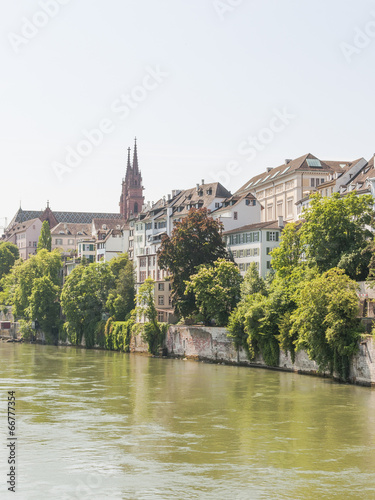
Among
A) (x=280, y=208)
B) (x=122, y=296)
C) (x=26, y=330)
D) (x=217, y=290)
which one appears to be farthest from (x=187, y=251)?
(x=26, y=330)

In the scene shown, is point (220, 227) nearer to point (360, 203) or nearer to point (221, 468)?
point (360, 203)

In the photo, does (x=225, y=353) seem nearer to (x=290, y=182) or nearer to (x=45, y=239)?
(x=290, y=182)

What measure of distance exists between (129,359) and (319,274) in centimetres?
2543

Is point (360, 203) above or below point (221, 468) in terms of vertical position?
above

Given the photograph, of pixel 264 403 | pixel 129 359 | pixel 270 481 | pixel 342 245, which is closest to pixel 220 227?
pixel 129 359

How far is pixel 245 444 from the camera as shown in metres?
36.7

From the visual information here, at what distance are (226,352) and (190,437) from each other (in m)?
37.1

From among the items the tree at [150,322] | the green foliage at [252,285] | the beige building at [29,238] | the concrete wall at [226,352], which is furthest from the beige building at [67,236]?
the green foliage at [252,285]

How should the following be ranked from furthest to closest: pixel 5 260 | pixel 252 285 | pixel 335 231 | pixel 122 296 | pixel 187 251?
pixel 5 260 < pixel 122 296 < pixel 187 251 < pixel 252 285 < pixel 335 231

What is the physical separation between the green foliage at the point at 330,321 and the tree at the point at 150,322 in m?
28.1

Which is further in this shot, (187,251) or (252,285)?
(187,251)

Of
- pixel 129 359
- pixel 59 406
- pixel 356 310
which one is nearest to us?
pixel 59 406

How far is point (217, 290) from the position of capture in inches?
3145

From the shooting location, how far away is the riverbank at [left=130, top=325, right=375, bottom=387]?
181 feet
